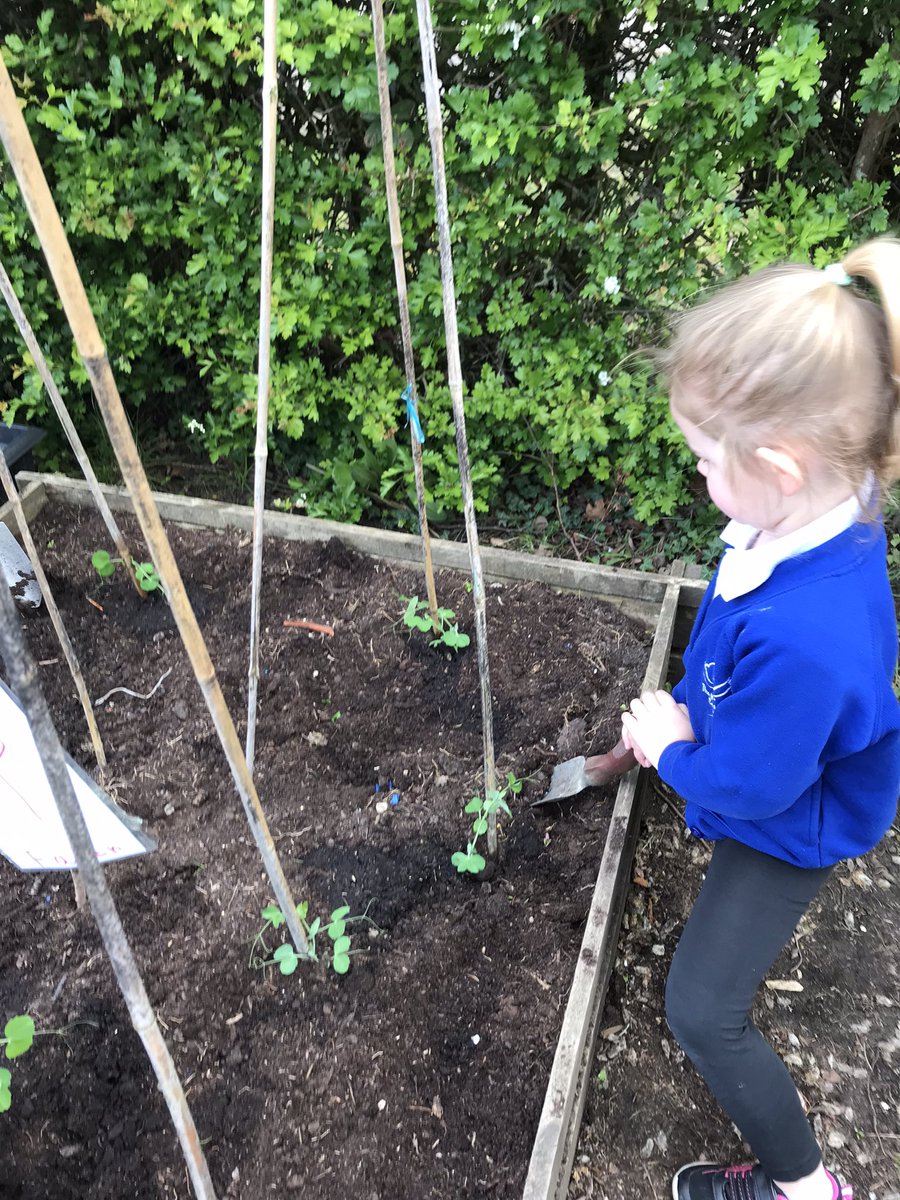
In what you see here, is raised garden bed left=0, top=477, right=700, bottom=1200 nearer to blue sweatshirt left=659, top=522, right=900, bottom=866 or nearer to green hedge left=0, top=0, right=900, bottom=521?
blue sweatshirt left=659, top=522, right=900, bottom=866

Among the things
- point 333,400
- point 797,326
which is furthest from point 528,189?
point 797,326

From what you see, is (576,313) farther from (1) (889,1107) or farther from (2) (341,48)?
(1) (889,1107)

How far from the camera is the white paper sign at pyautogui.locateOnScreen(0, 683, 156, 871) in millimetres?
1092

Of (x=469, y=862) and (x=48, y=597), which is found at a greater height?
(x=48, y=597)

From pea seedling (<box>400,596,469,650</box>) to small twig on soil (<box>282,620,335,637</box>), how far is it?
0.79 feet

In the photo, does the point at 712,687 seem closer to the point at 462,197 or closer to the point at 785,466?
the point at 785,466

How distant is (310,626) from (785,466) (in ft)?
5.50

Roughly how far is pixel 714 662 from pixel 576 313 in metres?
1.81

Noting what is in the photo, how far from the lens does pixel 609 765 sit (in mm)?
1932

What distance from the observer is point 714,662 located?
1366 mm

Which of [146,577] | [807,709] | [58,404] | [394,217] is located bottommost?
[146,577]

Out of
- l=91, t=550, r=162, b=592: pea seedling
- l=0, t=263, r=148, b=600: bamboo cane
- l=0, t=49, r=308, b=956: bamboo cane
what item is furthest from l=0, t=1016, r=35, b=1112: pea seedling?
l=91, t=550, r=162, b=592: pea seedling

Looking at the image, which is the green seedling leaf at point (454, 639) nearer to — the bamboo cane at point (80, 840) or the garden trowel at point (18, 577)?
the garden trowel at point (18, 577)

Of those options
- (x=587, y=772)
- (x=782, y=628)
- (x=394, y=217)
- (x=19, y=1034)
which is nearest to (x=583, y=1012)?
(x=587, y=772)
